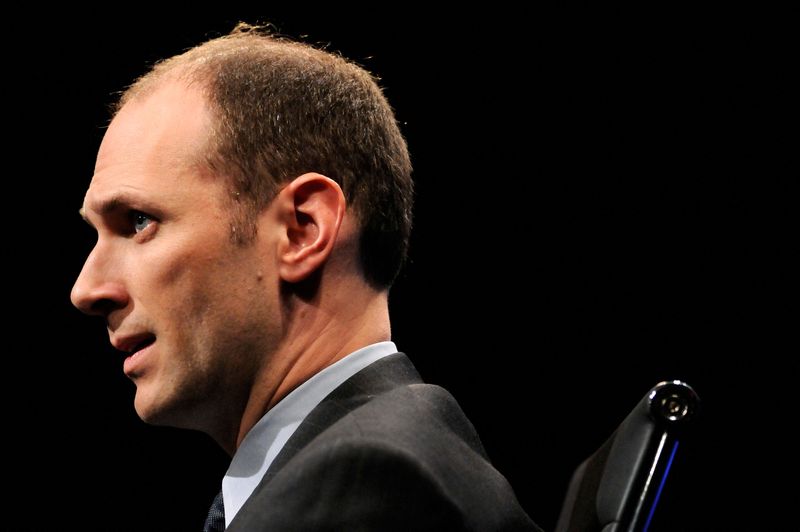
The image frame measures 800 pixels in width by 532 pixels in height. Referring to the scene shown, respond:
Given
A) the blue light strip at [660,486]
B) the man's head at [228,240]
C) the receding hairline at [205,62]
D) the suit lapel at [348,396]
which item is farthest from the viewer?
the receding hairline at [205,62]

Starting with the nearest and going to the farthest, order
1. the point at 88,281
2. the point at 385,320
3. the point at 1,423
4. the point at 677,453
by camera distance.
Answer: the point at 677,453
the point at 88,281
the point at 385,320
the point at 1,423

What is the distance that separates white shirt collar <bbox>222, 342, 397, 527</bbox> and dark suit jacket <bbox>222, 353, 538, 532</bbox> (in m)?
0.23

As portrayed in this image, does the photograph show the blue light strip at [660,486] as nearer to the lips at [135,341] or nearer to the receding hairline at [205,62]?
the lips at [135,341]

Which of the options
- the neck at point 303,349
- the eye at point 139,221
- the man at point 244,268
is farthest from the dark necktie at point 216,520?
the eye at point 139,221

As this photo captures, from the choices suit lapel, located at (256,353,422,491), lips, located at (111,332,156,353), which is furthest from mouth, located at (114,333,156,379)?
suit lapel, located at (256,353,422,491)

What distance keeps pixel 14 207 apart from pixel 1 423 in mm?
826

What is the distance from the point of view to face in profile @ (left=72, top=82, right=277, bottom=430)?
4.83 ft

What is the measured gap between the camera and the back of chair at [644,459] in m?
1.02

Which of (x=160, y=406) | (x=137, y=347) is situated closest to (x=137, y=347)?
(x=137, y=347)

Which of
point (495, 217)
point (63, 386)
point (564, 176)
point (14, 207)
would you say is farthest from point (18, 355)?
point (564, 176)

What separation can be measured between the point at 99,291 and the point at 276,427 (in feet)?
1.21

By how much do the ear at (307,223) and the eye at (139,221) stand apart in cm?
22

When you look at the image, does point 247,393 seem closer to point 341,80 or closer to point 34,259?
point 341,80

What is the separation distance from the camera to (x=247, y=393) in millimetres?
1546
